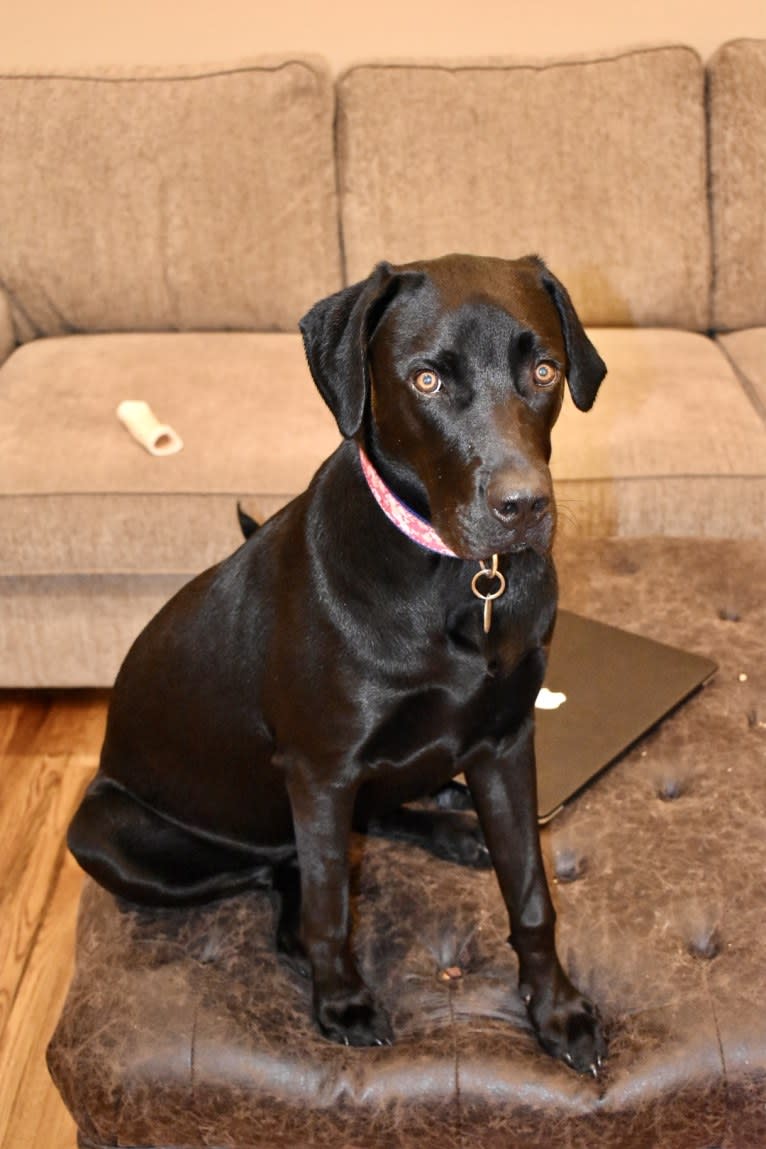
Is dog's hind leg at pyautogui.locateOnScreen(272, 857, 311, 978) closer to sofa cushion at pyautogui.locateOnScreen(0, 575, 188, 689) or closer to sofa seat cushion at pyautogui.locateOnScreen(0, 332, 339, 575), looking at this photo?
sofa seat cushion at pyautogui.locateOnScreen(0, 332, 339, 575)

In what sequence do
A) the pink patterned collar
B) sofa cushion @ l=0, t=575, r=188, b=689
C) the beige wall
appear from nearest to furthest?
1. the pink patterned collar
2. sofa cushion @ l=0, t=575, r=188, b=689
3. the beige wall

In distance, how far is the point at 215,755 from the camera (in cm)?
153

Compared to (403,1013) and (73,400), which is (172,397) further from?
(403,1013)

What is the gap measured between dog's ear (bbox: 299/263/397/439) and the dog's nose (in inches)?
7.1

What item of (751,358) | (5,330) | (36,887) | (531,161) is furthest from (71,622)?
(751,358)

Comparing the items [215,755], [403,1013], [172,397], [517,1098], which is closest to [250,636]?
[215,755]

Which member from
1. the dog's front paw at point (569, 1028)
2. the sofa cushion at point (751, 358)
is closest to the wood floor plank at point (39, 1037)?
the dog's front paw at point (569, 1028)

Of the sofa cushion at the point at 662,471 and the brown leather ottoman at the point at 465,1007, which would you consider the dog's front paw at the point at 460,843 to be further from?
the sofa cushion at the point at 662,471

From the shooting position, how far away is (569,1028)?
137 cm

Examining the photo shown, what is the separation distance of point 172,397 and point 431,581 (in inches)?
56.9

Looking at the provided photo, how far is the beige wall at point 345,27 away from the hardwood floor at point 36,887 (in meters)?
1.76

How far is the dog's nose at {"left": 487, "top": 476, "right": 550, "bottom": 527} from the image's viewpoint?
1.17 meters

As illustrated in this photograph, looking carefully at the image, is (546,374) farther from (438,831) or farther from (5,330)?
(5,330)

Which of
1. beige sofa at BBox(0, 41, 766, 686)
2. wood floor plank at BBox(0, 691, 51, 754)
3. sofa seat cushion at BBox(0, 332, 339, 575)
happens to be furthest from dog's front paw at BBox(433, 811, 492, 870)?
beige sofa at BBox(0, 41, 766, 686)
